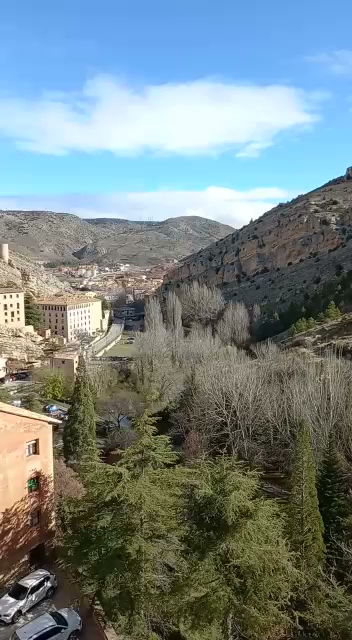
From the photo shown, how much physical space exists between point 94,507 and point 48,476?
9.53 feet

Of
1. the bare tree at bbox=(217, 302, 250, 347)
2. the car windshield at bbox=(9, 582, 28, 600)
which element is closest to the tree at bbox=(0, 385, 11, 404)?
the car windshield at bbox=(9, 582, 28, 600)

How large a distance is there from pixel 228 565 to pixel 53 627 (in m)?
4.54

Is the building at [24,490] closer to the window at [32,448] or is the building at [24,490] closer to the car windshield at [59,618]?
the window at [32,448]

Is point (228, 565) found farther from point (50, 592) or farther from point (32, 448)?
point (32, 448)

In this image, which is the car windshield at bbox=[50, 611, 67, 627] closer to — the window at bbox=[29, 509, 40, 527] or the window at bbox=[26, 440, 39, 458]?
the window at bbox=[29, 509, 40, 527]

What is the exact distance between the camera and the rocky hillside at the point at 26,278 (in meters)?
80.2

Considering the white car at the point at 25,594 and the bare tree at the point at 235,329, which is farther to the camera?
the bare tree at the point at 235,329

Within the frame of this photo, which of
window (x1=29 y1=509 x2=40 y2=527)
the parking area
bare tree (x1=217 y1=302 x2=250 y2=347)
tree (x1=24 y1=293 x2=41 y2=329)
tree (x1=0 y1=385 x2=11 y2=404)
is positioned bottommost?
the parking area

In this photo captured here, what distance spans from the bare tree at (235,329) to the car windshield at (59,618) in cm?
3832

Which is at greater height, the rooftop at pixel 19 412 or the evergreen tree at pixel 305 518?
the rooftop at pixel 19 412

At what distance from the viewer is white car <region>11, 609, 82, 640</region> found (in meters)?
10.7

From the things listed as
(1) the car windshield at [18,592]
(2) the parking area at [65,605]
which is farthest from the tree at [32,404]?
(1) the car windshield at [18,592]

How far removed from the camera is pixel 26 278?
84.8 m

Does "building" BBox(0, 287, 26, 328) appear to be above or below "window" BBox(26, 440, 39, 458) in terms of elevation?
above
